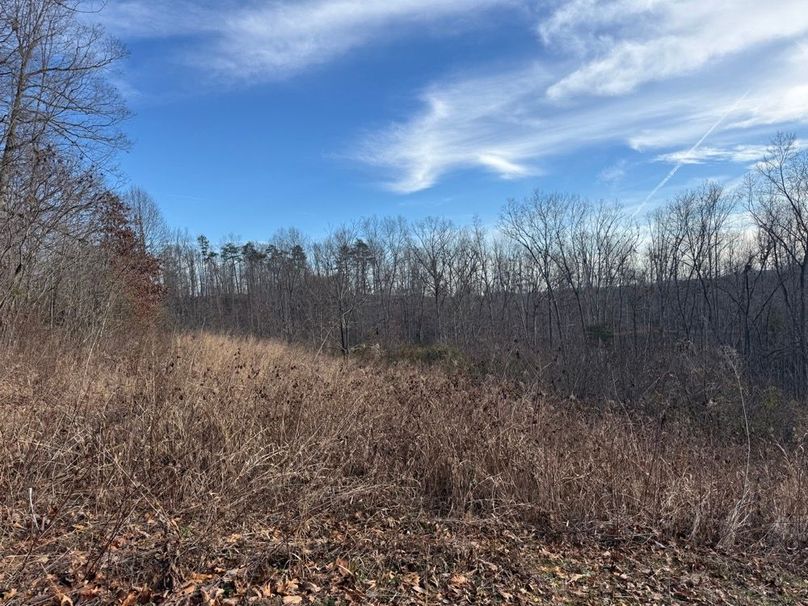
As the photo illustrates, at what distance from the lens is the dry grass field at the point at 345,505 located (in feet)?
9.86

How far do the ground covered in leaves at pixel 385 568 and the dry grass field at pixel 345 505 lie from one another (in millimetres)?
15

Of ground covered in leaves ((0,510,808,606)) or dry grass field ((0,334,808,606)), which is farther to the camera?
dry grass field ((0,334,808,606))

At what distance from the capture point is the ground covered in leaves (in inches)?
108

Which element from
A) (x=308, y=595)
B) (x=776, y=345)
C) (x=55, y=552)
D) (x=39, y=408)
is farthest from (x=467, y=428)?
(x=776, y=345)

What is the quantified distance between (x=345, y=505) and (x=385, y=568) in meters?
0.98

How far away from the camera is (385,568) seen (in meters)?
3.32

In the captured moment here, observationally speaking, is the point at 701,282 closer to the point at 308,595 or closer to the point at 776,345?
the point at 776,345

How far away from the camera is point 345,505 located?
4227mm

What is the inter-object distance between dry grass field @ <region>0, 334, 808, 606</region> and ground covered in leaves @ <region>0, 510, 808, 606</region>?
0.01 metres

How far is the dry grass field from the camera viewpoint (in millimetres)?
3006

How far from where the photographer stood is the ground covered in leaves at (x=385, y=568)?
2748 millimetres

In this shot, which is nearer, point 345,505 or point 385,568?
point 385,568

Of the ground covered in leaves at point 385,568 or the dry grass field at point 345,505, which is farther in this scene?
the dry grass field at point 345,505

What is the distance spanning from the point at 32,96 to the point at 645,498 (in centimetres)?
1135
